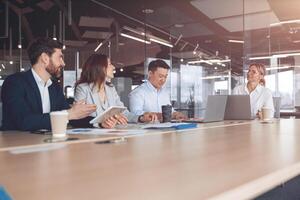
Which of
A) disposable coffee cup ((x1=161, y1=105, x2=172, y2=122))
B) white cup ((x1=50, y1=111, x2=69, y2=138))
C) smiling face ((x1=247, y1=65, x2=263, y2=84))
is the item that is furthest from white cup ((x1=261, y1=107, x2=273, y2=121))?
white cup ((x1=50, y1=111, x2=69, y2=138))

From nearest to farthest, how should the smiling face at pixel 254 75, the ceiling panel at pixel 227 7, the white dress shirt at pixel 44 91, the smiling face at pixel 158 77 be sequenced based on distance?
the white dress shirt at pixel 44 91, the smiling face at pixel 158 77, the smiling face at pixel 254 75, the ceiling panel at pixel 227 7

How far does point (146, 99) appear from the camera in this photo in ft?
12.2

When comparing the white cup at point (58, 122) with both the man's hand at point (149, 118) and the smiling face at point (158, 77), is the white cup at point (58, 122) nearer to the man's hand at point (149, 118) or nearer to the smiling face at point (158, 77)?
the man's hand at point (149, 118)

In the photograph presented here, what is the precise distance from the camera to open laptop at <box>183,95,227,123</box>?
2.93 metres

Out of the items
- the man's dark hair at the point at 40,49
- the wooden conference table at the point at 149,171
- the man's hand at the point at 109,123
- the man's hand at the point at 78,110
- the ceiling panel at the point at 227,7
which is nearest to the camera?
the wooden conference table at the point at 149,171

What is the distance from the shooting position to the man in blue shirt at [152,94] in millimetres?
3633

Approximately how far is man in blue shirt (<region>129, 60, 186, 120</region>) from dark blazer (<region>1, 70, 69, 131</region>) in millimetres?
1379

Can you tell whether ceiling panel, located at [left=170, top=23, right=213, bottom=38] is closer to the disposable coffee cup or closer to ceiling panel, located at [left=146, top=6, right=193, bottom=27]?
ceiling panel, located at [left=146, top=6, right=193, bottom=27]

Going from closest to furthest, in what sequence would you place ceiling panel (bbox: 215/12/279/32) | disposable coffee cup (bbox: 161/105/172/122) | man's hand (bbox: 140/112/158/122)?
disposable coffee cup (bbox: 161/105/172/122), man's hand (bbox: 140/112/158/122), ceiling panel (bbox: 215/12/279/32)

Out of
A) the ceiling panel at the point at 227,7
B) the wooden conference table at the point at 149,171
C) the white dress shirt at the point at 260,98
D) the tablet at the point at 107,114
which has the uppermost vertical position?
the ceiling panel at the point at 227,7

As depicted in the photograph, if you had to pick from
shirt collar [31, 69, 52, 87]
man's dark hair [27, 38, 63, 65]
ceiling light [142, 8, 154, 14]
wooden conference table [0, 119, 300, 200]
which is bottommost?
wooden conference table [0, 119, 300, 200]

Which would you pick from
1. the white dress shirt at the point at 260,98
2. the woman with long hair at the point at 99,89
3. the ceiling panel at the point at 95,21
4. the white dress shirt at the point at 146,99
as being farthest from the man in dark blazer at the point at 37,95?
the ceiling panel at the point at 95,21

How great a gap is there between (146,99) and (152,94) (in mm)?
93

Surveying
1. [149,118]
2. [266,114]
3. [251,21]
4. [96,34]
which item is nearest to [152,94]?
[149,118]
